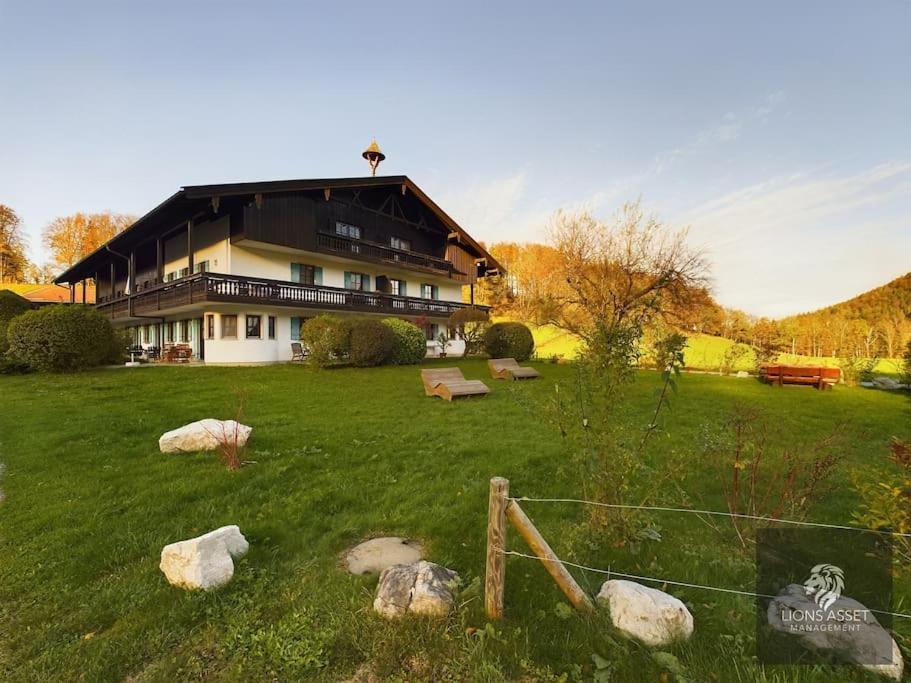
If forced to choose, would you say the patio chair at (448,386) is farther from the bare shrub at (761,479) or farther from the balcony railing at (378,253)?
the balcony railing at (378,253)

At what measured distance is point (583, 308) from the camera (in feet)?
82.5

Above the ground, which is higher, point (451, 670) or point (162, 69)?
point (162, 69)

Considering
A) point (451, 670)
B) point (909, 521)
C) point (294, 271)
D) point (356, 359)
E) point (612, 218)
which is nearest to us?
point (451, 670)

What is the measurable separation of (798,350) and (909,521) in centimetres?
2958

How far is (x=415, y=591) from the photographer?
8.63 ft

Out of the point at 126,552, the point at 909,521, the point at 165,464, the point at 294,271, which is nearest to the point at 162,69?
the point at 294,271

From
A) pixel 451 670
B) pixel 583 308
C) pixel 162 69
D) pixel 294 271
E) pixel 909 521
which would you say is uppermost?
pixel 162 69

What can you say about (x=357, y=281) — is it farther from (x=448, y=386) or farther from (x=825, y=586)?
(x=825, y=586)

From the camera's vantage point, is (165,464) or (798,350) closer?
(165,464)

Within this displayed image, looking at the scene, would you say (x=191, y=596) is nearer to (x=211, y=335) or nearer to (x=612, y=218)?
(x=211, y=335)

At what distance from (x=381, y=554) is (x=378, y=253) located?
22.9m

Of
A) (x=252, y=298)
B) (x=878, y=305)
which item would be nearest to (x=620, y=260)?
(x=252, y=298)

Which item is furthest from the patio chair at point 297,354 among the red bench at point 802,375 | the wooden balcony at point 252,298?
the red bench at point 802,375

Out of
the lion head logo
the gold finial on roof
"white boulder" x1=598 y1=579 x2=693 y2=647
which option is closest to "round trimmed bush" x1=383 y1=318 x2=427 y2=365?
the gold finial on roof
